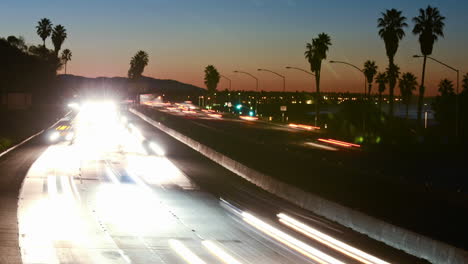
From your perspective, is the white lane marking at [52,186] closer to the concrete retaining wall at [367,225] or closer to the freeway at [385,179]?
the concrete retaining wall at [367,225]

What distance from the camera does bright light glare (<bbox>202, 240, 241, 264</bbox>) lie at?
13780mm

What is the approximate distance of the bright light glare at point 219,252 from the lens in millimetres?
13780

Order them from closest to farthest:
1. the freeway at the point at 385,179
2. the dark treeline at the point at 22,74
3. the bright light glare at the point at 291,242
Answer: the bright light glare at the point at 291,242, the freeway at the point at 385,179, the dark treeline at the point at 22,74

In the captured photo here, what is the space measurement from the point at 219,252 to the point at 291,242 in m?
2.13

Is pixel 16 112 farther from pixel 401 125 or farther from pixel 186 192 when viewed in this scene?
pixel 186 192

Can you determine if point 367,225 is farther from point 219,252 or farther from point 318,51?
point 318,51

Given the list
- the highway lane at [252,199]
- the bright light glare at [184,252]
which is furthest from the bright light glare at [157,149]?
the bright light glare at [184,252]

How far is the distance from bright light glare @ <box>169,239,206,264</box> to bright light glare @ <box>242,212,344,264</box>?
2.40m

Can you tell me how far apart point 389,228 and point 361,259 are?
237 cm

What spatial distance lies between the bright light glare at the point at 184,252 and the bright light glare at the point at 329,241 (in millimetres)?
3396

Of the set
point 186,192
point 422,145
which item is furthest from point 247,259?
point 422,145

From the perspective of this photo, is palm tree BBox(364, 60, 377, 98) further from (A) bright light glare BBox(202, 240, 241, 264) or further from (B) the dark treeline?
(A) bright light glare BBox(202, 240, 241, 264)

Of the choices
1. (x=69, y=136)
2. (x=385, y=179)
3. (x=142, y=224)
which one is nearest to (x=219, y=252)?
(x=142, y=224)

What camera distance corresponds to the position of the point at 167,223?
62.0 ft
